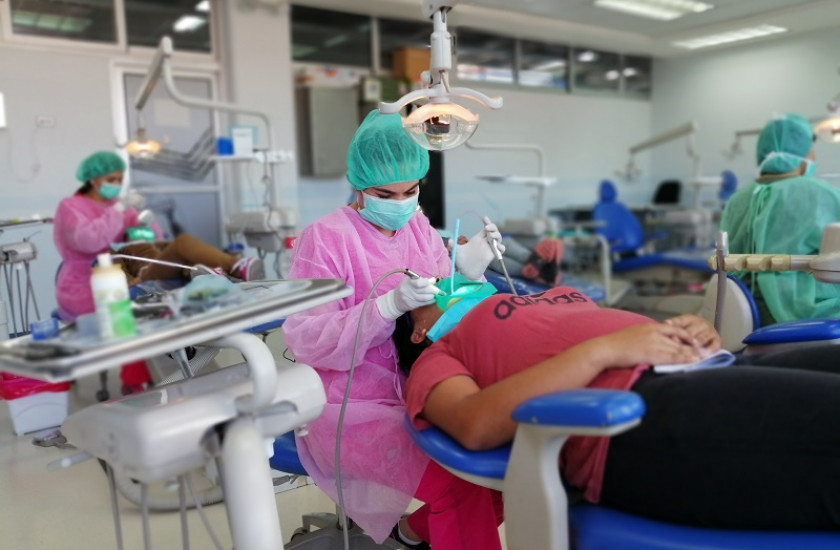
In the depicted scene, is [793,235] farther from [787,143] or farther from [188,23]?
[188,23]

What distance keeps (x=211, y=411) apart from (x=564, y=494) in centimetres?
52

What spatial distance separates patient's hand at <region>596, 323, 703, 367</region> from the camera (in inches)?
42.3

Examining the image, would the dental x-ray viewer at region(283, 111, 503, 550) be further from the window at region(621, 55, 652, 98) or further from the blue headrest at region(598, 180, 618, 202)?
the window at region(621, 55, 652, 98)

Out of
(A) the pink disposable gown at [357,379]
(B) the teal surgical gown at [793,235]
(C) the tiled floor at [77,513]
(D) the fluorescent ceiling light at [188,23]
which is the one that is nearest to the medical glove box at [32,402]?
(C) the tiled floor at [77,513]

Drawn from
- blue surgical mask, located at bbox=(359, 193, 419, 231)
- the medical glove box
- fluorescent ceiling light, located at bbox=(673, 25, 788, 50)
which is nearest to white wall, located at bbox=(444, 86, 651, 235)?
fluorescent ceiling light, located at bbox=(673, 25, 788, 50)

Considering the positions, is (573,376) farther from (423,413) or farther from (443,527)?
(443,527)

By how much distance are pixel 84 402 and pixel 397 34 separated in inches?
170

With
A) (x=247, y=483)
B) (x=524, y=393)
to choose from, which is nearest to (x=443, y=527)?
(x=524, y=393)

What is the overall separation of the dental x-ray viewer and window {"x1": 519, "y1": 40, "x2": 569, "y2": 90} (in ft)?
18.3

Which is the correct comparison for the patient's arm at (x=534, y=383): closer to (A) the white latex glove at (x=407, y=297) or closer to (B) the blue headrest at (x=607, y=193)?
(A) the white latex glove at (x=407, y=297)

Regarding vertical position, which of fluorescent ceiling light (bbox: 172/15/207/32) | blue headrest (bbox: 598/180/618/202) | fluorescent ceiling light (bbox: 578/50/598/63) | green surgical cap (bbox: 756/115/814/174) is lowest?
blue headrest (bbox: 598/180/618/202)

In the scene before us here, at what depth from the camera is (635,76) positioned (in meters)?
7.79

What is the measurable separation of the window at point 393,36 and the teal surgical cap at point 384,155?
483 centimetres

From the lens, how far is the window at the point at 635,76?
25.4 ft
